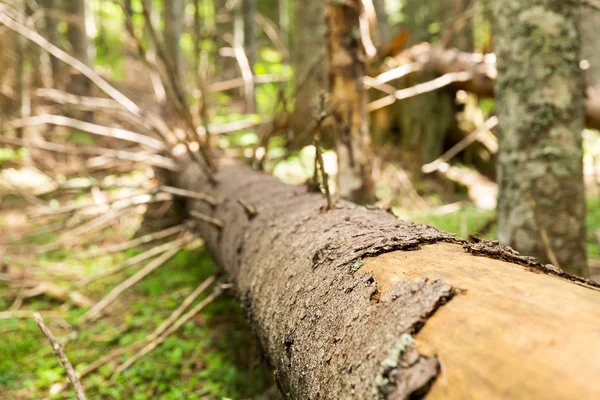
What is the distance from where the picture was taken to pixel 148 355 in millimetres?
2574

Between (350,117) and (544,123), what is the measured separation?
4.22ft

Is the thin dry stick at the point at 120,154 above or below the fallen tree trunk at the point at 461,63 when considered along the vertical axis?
below

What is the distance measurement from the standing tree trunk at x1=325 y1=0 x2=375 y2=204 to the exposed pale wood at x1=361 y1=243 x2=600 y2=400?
2227 mm

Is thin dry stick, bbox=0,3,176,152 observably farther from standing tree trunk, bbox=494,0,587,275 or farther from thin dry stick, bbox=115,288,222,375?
standing tree trunk, bbox=494,0,587,275

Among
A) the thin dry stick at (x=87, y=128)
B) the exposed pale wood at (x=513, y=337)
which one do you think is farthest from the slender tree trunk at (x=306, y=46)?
the exposed pale wood at (x=513, y=337)

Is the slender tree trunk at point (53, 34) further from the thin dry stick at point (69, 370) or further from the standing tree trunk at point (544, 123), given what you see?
the standing tree trunk at point (544, 123)

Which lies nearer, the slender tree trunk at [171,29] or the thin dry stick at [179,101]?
the thin dry stick at [179,101]

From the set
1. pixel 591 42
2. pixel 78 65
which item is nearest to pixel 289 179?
pixel 78 65

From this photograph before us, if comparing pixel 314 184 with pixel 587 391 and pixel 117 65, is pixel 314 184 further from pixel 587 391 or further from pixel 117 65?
pixel 117 65

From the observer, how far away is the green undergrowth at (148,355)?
2.27 m

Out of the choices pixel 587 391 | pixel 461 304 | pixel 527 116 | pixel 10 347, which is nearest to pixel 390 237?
pixel 461 304

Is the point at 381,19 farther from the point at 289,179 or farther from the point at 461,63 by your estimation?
the point at 289,179

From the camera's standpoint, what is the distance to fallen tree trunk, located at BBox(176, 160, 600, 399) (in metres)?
0.69

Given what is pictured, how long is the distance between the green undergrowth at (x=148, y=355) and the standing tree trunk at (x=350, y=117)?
1.25 metres
